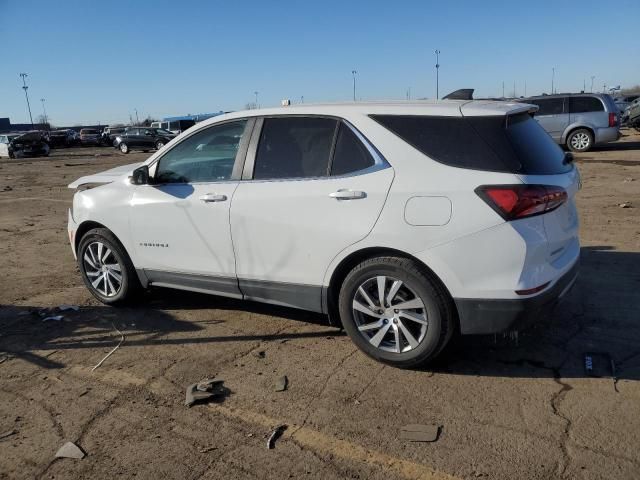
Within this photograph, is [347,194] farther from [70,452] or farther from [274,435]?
[70,452]

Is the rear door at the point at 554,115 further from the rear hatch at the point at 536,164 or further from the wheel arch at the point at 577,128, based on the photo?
the rear hatch at the point at 536,164

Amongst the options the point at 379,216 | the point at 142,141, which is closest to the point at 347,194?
the point at 379,216

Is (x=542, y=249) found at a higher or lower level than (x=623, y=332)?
higher

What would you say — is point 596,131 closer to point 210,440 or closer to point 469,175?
point 469,175

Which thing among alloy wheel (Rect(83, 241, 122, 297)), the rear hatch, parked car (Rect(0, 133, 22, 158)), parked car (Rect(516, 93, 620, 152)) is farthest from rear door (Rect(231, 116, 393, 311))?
parked car (Rect(0, 133, 22, 158))

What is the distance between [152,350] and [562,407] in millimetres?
2967

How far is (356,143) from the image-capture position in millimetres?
3947

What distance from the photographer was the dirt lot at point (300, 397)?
2.92 m

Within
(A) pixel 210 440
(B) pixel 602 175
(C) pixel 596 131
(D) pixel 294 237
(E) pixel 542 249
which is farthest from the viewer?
(C) pixel 596 131

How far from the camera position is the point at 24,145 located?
1358 inches

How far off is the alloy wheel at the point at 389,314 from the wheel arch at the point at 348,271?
165 millimetres

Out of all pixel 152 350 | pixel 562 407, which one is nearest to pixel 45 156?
pixel 152 350

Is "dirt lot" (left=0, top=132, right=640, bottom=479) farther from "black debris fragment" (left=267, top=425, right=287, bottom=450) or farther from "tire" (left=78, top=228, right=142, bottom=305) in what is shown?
"tire" (left=78, top=228, right=142, bottom=305)

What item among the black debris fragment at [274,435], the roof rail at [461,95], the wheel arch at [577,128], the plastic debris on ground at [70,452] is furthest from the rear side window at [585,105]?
the plastic debris on ground at [70,452]
